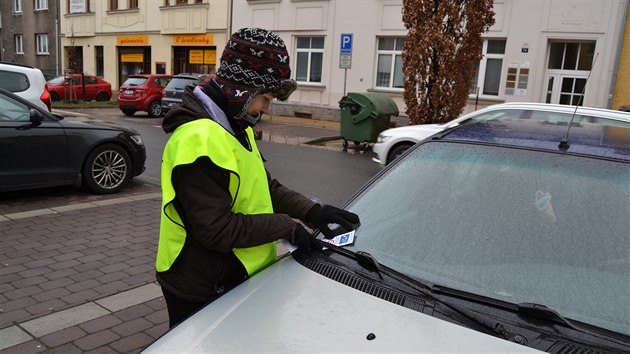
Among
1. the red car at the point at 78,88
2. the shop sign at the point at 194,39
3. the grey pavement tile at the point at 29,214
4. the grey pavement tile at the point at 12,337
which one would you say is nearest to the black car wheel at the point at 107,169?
the grey pavement tile at the point at 29,214

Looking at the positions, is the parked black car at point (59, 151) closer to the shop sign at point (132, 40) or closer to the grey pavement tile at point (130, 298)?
the grey pavement tile at point (130, 298)

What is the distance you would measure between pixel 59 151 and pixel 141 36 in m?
24.9

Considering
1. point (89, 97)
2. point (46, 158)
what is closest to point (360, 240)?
point (46, 158)

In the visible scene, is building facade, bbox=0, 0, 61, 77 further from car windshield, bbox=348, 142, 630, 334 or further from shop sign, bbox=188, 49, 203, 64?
car windshield, bbox=348, 142, 630, 334

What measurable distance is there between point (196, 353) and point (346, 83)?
20.1 metres

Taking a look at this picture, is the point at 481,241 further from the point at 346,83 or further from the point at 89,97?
the point at 89,97

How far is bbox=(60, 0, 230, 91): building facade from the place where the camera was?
26.2 m

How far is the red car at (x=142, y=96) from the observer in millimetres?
20609

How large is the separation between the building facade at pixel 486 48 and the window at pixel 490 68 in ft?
0.11

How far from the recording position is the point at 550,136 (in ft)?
8.77

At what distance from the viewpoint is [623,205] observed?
2.14 m

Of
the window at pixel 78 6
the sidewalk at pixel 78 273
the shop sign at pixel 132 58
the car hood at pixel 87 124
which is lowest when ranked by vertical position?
the sidewalk at pixel 78 273

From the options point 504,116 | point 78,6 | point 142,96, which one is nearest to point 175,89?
point 142,96

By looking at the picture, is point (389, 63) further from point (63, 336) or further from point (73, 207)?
point (63, 336)
